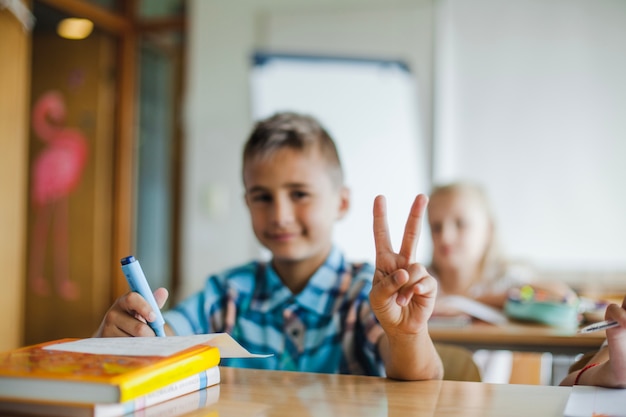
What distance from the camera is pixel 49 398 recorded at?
74 cm

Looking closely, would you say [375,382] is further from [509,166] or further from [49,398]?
[509,166]

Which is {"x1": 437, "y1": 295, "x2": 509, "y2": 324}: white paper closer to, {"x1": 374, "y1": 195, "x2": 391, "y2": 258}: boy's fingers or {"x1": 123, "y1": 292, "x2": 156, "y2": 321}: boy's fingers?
{"x1": 374, "y1": 195, "x2": 391, "y2": 258}: boy's fingers

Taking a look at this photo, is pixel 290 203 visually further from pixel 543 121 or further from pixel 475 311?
pixel 543 121

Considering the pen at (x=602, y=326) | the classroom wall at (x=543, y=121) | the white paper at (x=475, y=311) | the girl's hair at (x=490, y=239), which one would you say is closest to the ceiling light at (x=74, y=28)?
the classroom wall at (x=543, y=121)

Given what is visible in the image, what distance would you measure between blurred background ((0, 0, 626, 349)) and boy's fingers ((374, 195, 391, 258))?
260 cm

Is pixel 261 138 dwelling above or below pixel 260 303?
above

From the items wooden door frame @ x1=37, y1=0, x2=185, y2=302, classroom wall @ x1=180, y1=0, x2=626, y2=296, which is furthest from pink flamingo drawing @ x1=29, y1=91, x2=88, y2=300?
classroom wall @ x1=180, y1=0, x2=626, y2=296

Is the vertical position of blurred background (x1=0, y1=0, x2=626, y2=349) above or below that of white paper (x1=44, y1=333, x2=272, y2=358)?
above

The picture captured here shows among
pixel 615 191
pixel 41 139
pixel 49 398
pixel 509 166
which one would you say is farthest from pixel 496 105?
pixel 49 398

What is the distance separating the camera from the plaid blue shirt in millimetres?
1379

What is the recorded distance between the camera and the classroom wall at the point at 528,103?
3.84m

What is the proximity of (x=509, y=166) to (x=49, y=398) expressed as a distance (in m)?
3.49

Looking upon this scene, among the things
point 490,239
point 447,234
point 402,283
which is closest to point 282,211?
point 402,283

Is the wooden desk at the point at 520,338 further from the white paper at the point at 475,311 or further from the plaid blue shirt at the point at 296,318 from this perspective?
the plaid blue shirt at the point at 296,318
